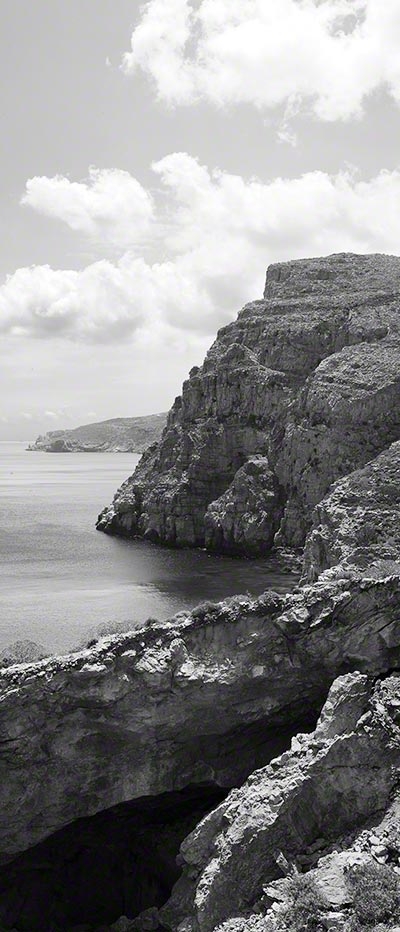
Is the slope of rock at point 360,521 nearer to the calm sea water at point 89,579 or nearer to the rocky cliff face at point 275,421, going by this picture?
the calm sea water at point 89,579

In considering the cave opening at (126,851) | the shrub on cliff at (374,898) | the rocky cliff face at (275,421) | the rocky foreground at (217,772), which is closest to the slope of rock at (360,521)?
the rocky cliff face at (275,421)

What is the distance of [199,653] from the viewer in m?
24.4

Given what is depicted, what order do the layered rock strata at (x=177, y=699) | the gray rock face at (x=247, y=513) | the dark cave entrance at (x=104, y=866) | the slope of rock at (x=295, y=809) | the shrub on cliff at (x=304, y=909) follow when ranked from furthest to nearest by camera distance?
the gray rock face at (x=247, y=513) → the dark cave entrance at (x=104, y=866) → the layered rock strata at (x=177, y=699) → the slope of rock at (x=295, y=809) → the shrub on cliff at (x=304, y=909)

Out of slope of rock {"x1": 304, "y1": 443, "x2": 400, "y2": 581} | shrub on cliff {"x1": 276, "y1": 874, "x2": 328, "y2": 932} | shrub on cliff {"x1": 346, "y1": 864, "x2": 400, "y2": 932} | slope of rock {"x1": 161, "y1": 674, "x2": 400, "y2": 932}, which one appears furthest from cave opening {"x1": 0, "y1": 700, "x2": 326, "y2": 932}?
slope of rock {"x1": 304, "y1": 443, "x2": 400, "y2": 581}

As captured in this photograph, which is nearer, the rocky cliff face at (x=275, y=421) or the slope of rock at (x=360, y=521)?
the slope of rock at (x=360, y=521)

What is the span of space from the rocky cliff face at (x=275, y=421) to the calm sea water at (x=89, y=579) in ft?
23.0

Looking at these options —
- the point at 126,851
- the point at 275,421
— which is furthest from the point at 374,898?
the point at 275,421

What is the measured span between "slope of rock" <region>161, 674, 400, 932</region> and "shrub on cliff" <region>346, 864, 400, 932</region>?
252 cm

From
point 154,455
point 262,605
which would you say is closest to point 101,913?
point 262,605

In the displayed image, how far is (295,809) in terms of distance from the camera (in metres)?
19.0

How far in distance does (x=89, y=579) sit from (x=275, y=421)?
1706 inches

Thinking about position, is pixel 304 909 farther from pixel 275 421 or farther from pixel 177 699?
pixel 275 421

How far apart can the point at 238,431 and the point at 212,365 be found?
1560 cm

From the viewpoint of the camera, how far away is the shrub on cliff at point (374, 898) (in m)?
14.9
